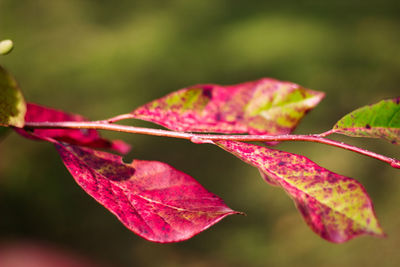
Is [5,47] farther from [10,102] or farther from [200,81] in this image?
[200,81]

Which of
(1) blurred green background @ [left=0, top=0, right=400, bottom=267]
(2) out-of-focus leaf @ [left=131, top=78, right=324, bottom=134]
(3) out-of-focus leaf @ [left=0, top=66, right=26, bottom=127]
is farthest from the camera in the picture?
(1) blurred green background @ [left=0, top=0, right=400, bottom=267]

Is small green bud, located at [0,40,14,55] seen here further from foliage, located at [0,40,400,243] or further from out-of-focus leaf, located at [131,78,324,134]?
out-of-focus leaf, located at [131,78,324,134]

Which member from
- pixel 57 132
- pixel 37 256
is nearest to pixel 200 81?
pixel 37 256

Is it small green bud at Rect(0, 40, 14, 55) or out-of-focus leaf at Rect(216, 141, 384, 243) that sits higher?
small green bud at Rect(0, 40, 14, 55)

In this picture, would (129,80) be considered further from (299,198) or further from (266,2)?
(299,198)

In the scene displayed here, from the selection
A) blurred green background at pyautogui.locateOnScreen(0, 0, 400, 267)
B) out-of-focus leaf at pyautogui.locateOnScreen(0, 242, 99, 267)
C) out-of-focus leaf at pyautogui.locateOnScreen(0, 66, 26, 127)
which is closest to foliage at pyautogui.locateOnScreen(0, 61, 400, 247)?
out-of-focus leaf at pyautogui.locateOnScreen(0, 66, 26, 127)

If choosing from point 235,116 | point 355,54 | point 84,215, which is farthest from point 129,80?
point 235,116
